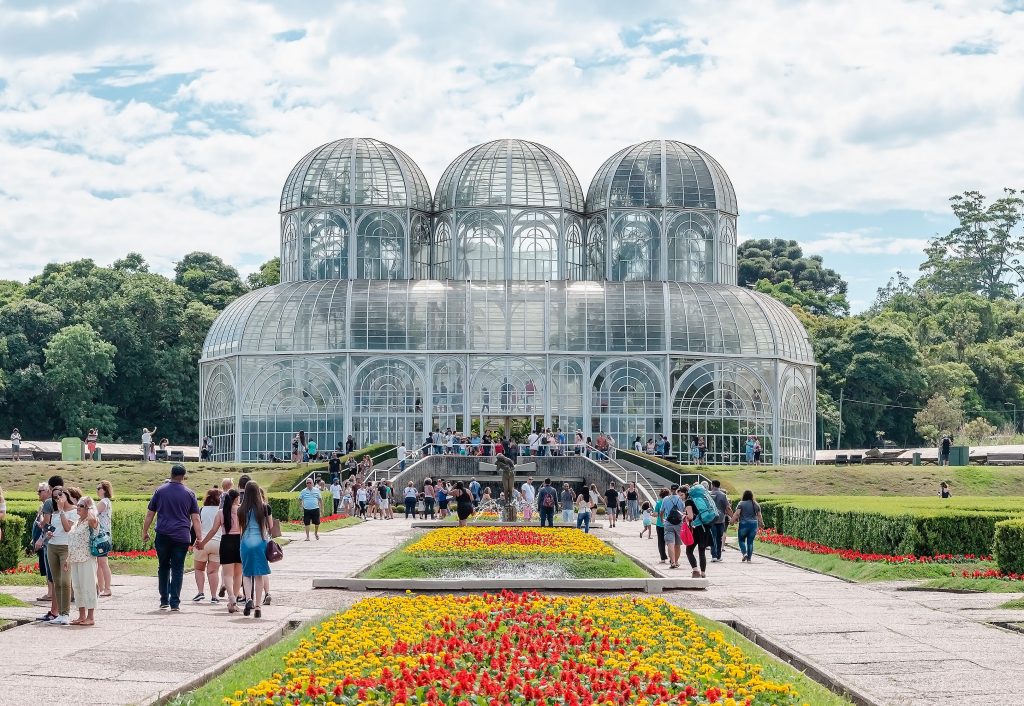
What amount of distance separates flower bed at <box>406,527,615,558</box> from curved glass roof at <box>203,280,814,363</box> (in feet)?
97.4

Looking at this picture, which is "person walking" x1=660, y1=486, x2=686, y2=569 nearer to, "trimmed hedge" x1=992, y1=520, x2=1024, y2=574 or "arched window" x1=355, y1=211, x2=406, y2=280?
"trimmed hedge" x1=992, y1=520, x2=1024, y2=574

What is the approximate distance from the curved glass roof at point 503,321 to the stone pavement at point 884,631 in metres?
37.5

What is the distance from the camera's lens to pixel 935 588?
894 inches

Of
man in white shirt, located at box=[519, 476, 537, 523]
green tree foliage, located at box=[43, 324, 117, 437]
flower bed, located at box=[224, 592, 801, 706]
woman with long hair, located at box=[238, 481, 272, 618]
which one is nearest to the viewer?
flower bed, located at box=[224, 592, 801, 706]

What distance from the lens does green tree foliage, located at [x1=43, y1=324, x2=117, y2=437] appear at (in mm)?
80500

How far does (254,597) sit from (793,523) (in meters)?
17.8

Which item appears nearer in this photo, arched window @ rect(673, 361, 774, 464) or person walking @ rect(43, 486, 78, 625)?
person walking @ rect(43, 486, 78, 625)

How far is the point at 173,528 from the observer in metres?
19.2

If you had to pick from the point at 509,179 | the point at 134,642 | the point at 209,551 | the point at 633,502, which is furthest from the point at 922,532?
the point at 509,179

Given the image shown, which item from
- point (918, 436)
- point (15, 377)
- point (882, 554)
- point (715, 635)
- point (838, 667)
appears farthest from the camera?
point (918, 436)

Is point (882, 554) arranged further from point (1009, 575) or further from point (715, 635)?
point (715, 635)

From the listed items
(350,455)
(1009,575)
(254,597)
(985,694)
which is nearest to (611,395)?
(350,455)

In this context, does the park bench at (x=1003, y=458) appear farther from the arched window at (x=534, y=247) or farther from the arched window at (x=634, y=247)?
the arched window at (x=534, y=247)

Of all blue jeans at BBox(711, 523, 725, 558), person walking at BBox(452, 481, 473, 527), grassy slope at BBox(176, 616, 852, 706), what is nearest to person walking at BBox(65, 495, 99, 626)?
grassy slope at BBox(176, 616, 852, 706)
